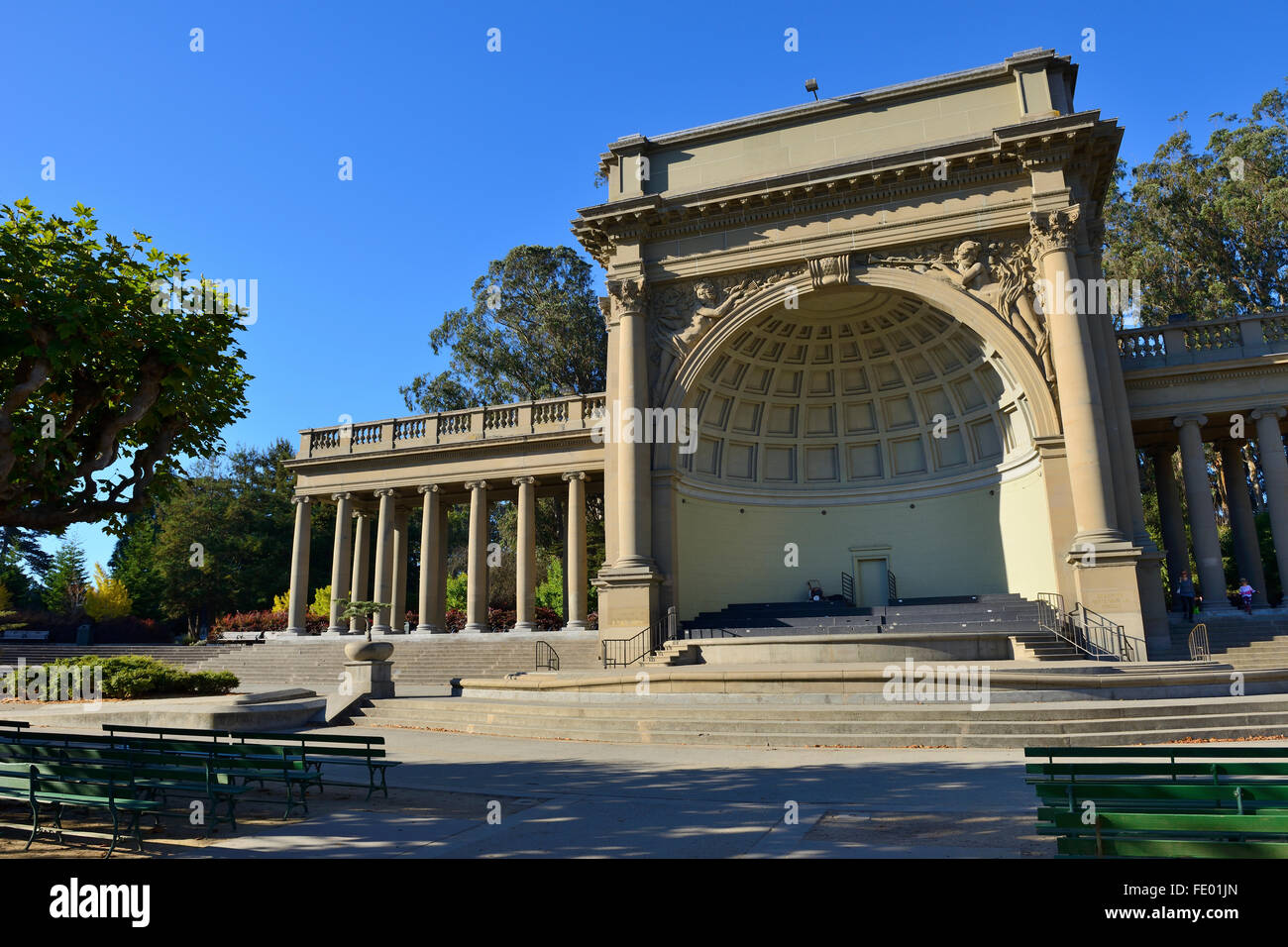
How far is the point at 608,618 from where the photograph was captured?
2394 centimetres

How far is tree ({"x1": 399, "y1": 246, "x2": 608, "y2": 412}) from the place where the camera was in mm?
43406

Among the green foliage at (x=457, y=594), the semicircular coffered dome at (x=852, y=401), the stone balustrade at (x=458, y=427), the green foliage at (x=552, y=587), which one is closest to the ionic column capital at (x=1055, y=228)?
the semicircular coffered dome at (x=852, y=401)

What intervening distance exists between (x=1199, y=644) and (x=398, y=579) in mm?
26684

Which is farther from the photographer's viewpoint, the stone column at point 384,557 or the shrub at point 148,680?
the stone column at point 384,557

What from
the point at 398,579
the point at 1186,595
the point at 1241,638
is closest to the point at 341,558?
the point at 398,579

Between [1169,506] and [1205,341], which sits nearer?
[1205,341]

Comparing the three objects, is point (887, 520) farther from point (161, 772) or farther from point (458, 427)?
point (161, 772)

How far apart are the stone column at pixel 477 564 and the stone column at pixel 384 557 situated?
130 inches

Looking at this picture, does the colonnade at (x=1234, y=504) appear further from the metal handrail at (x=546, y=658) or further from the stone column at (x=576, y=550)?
the metal handrail at (x=546, y=658)

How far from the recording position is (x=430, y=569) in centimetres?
2955

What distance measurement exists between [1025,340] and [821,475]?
9160 mm

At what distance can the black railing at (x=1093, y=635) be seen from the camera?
63.4 feet
